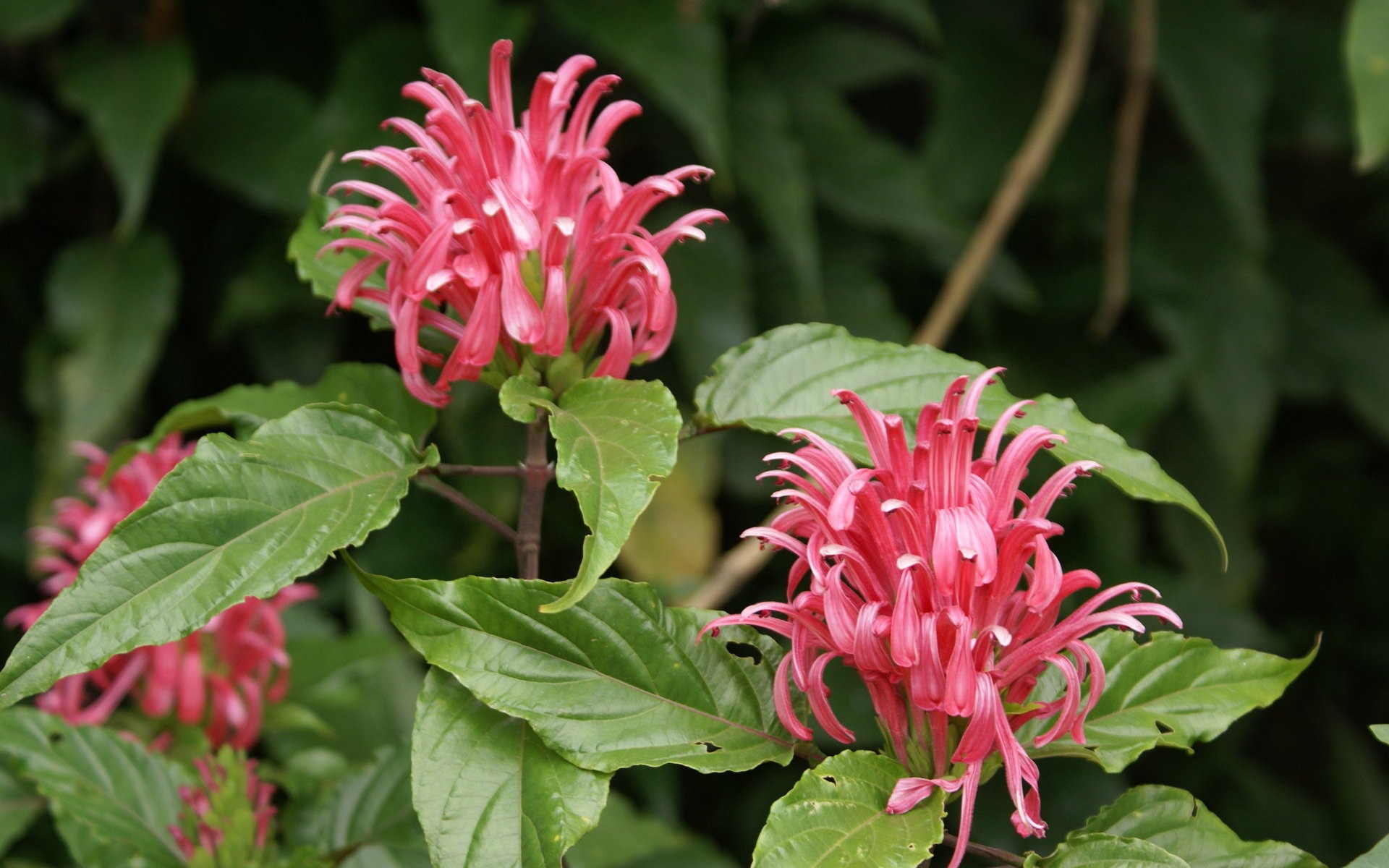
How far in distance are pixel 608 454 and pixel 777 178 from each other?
50.9 inches

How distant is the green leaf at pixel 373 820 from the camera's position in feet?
2.57

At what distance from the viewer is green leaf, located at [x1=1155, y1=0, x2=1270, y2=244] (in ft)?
6.17

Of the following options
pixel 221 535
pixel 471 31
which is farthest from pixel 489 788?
pixel 471 31

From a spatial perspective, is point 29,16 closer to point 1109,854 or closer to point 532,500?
point 532,500

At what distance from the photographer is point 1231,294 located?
2.04 m

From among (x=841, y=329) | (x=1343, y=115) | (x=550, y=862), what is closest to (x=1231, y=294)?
(x=1343, y=115)

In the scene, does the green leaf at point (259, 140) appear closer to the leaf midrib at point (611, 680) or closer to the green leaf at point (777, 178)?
the green leaf at point (777, 178)

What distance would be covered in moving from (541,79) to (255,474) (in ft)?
0.85

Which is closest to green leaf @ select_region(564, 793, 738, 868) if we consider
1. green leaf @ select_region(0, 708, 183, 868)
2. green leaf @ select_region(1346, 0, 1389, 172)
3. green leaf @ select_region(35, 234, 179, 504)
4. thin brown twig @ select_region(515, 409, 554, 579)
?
green leaf @ select_region(0, 708, 183, 868)

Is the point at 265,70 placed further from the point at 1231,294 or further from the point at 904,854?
the point at 904,854

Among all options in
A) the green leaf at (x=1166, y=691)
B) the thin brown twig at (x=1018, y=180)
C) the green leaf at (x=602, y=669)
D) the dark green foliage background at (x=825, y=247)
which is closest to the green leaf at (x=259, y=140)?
the dark green foliage background at (x=825, y=247)

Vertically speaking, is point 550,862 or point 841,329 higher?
point 841,329

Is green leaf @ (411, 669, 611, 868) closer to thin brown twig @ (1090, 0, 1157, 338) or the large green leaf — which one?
the large green leaf

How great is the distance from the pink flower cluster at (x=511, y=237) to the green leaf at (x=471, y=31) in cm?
95
